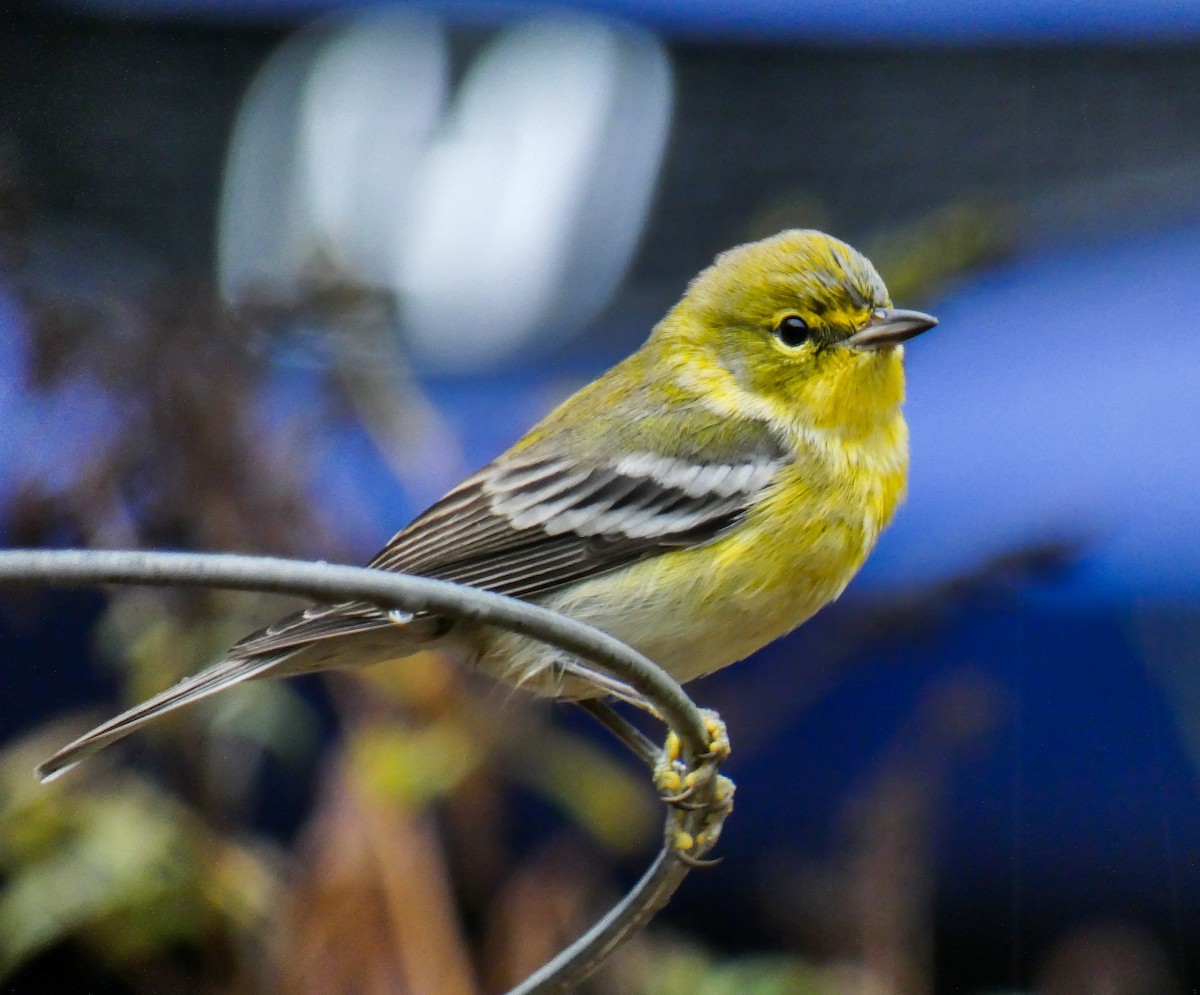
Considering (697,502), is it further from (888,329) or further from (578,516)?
(888,329)

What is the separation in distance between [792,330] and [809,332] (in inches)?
1.2

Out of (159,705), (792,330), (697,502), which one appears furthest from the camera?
(792,330)

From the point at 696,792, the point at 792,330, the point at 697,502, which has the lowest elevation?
the point at 696,792

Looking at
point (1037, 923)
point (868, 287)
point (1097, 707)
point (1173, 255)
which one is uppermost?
point (868, 287)

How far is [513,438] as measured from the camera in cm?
318

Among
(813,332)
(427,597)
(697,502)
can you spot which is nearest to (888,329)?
(813,332)

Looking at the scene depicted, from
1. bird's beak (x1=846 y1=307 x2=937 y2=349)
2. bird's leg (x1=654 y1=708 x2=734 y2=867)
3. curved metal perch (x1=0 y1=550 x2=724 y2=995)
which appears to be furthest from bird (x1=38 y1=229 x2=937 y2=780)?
curved metal perch (x1=0 y1=550 x2=724 y2=995)

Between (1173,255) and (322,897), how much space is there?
296 centimetres

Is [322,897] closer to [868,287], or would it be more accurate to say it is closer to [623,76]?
[868,287]

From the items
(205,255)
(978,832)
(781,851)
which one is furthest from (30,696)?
(978,832)

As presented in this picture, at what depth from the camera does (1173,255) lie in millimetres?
4090

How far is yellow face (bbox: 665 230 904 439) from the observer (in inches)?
82.5

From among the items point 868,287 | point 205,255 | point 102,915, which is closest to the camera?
point 868,287

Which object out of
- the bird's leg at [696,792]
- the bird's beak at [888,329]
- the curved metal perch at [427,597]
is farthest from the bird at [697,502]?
the curved metal perch at [427,597]
